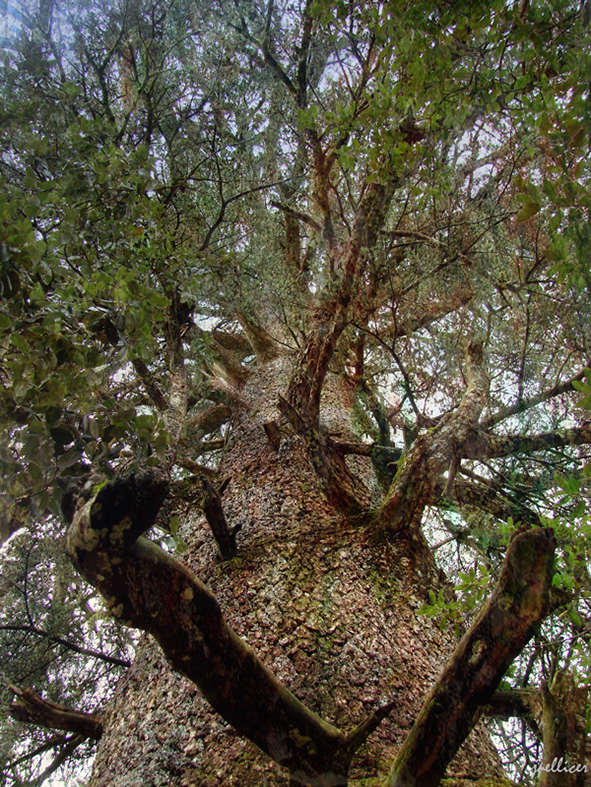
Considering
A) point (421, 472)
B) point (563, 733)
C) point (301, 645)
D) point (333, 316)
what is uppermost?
point (333, 316)

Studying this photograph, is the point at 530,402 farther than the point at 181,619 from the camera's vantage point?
Yes

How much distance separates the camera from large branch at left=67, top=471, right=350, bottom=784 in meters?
1.32

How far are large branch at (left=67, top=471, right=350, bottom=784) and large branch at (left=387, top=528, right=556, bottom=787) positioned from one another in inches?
9.4

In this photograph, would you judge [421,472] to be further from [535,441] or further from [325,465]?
[535,441]

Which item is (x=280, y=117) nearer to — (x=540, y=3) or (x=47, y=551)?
(x=540, y=3)

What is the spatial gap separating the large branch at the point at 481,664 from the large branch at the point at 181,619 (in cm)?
24

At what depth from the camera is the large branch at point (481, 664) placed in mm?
1251

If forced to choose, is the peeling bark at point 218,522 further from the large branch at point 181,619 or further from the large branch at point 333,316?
the large branch at point 181,619

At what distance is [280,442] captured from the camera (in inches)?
139

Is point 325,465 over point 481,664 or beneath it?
over

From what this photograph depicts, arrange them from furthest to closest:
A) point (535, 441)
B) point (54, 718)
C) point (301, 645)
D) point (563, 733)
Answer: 1. point (535, 441)
2. point (54, 718)
3. point (301, 645)
4. point (563, 733)

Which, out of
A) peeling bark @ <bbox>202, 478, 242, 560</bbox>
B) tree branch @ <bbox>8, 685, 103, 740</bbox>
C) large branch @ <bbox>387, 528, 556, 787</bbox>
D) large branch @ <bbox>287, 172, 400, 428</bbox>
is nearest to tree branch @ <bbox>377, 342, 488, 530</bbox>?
large branch @ <bbox>287, 172, 400, 428</bbox>

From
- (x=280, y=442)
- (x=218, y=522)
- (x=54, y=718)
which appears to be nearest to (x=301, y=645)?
(x=218, y=522)

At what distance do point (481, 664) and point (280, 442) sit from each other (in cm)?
237
